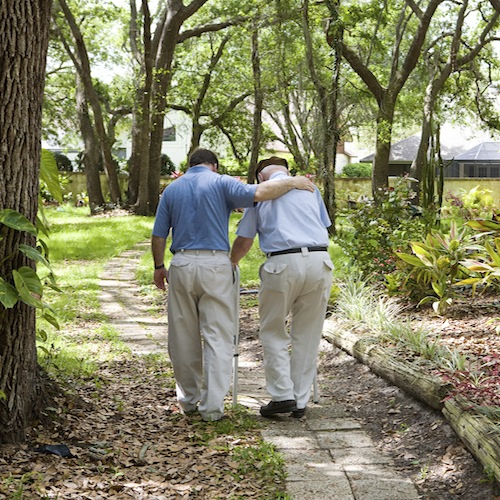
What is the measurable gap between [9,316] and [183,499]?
4.59 ft

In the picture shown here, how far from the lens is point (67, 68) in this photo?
3703cm

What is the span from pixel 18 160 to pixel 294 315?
214 cm

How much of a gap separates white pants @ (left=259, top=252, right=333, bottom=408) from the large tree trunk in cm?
158

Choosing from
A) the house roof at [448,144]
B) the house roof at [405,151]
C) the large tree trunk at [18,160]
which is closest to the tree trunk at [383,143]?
the large tree trunk at [18,160]

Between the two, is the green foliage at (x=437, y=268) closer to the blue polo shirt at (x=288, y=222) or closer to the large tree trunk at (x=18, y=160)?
the blue polo shirt at (x=288, y=222)

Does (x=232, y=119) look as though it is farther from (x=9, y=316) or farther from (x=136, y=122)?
(x=9, y=316)

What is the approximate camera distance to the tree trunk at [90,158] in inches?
1071

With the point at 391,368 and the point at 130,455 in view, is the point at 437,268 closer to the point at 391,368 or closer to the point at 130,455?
the point at 391,368

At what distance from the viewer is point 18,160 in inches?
179

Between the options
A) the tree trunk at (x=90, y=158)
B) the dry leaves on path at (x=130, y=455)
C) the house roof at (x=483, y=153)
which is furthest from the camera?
the house roof at (x=483, y=153)

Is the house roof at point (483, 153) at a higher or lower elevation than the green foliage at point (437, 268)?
higher

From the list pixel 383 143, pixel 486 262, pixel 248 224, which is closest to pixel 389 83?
pixel 383 143

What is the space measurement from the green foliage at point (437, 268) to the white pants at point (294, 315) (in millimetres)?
2576

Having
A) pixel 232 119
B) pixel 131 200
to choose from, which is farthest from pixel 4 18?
pixel 232 119
